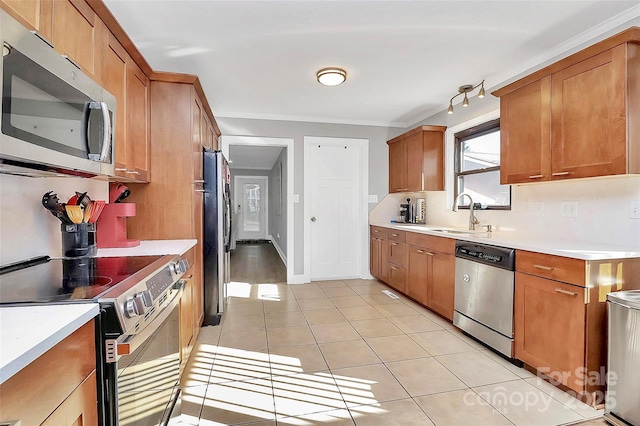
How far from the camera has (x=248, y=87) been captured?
131 inches

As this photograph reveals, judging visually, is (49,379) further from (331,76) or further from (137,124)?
(331,76)

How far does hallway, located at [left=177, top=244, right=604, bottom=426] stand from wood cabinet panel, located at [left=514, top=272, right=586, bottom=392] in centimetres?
14

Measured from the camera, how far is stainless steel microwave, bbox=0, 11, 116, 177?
0.91 metres

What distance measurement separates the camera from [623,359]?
1601 mm

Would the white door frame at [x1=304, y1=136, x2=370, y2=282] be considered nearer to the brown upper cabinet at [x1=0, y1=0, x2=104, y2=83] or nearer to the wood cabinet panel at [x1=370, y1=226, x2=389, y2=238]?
the wood cabinet panel at [x1=370, y1=226, x2=389, y2=238]

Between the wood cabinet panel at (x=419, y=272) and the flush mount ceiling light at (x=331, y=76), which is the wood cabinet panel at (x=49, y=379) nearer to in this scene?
the flush mount ceiling light at (x=331, y=76)

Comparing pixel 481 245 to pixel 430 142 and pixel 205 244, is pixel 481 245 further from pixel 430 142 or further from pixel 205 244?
pixel 205 244

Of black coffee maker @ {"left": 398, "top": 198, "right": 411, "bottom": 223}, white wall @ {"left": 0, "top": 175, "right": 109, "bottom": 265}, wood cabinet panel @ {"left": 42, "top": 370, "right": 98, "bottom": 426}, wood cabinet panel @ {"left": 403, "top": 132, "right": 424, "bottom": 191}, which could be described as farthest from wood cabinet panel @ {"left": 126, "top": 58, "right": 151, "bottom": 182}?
black coffee maker @ {"left": 398, "top": 198, "right": 411, "bottom": 223}

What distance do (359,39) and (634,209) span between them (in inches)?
85.2

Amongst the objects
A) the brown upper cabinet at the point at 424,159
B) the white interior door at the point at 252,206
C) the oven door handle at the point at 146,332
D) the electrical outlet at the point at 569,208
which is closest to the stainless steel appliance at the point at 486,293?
the electrical outlet at the point at 569,208

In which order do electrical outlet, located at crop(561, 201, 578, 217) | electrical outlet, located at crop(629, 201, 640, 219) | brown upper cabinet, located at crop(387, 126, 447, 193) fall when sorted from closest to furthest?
electrical outlet, located at crop(629, 201, 640, 219)
electrical outlet, located at crop(561, 201, 578, 217)
brown upper cabinet, located at crop(387, 126, 447, 193)

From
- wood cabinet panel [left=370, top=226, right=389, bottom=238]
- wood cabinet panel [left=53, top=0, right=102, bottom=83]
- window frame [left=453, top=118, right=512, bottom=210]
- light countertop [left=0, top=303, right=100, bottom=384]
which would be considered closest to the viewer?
light countertop [left=0, top=303, right=100, bottom=384]

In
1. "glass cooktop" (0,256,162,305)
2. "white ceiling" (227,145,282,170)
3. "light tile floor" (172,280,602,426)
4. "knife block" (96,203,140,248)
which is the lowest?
"light tile floor" (172,280,602,426)

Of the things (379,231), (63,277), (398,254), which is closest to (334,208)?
(379,231)
